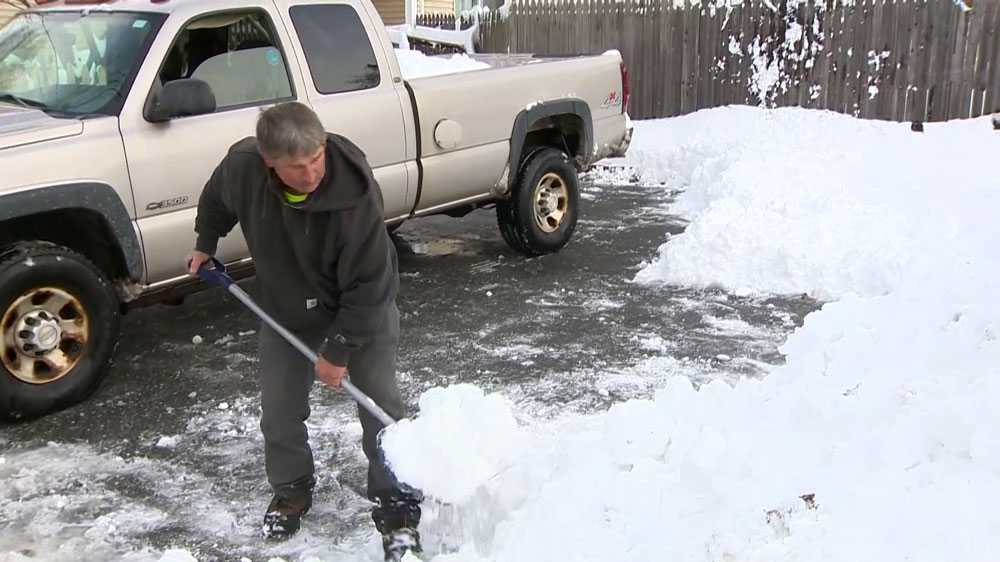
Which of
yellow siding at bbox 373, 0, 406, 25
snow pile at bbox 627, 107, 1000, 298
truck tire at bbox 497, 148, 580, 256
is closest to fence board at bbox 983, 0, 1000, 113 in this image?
snow pile at bbox 627, 107, 1000, 298

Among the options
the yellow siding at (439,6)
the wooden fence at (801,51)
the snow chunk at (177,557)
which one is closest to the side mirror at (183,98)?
the snow chunk at (177,557)

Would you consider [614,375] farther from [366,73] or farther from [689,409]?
[366,73]

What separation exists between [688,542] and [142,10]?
4.22 meters

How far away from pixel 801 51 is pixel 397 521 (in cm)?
1060

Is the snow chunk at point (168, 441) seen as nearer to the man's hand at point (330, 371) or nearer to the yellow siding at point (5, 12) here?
the man's hand at point (330, 371)

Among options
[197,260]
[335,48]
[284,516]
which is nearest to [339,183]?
[197,260]

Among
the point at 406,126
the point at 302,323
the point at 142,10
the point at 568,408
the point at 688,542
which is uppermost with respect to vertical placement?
the point at 142,10

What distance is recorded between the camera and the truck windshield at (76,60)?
15.5 feet

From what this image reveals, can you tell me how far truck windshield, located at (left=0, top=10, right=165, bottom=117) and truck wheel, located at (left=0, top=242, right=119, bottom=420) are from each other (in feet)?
2.75

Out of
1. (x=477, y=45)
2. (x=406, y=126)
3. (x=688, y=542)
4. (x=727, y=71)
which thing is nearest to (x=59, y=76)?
(x=406, y=126)

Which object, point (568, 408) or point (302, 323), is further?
point (568, 408)

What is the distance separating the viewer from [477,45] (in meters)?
15.8

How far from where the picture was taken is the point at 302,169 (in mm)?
2799

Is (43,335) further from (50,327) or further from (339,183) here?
(339,183)
